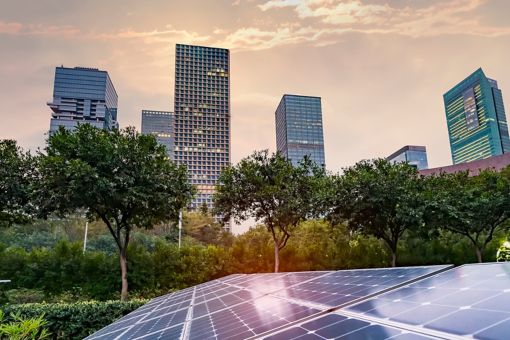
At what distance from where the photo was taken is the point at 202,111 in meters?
142

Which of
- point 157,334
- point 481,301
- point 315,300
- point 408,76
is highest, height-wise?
point 408,76

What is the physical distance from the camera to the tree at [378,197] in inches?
714

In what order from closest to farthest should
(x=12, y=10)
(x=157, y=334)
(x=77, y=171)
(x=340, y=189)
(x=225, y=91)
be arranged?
(x=157, y=334) < (x=77, y=171) < (x=12, y=10) < (x=340, y=189) < (x=225, y=91)

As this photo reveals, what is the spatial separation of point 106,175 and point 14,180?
4.82m

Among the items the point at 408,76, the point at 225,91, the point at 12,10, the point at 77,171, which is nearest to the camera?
the point at 77,171

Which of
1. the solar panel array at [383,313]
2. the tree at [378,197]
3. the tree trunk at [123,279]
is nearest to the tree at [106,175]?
the tree trunk at [123,279]

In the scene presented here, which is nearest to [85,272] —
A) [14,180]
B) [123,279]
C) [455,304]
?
[123,279]

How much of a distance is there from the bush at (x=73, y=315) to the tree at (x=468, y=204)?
15989 mm

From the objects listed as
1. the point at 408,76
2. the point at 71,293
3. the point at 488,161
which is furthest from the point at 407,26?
the point at 488,161

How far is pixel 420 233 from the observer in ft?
64.4

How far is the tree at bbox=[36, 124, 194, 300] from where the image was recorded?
48.9 ft

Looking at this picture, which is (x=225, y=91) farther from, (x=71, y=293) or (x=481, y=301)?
(x=481, y=301)

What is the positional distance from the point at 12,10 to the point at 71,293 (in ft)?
48.6

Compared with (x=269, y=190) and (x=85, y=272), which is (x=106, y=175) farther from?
(x=269, y=190)
